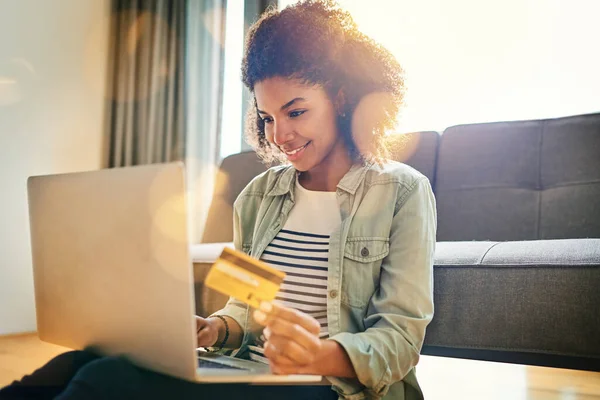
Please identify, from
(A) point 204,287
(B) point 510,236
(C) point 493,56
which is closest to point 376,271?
(A) point 204,287

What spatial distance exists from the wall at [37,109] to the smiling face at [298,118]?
221 cm

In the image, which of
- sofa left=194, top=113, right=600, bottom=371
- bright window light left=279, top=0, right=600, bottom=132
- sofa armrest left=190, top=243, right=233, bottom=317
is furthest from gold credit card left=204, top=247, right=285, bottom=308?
bright window light left=279, top=0, right=600, bottom=132

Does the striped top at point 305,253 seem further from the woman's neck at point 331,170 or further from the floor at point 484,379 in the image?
the floor at point 484,379

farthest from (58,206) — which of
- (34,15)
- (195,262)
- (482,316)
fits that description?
(34,15)

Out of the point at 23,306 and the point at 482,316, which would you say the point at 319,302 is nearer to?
the point at 482,316

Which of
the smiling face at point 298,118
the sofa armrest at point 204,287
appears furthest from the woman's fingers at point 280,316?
the sofa armrest at point 204,287

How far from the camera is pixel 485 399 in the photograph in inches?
59.6

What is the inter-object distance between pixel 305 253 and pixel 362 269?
11cm

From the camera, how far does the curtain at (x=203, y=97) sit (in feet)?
10.0

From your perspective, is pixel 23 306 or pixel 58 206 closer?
pixel 58 206

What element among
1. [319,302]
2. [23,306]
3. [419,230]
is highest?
[419,230]

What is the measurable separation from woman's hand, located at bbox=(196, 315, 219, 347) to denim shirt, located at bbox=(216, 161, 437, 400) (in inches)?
2.4

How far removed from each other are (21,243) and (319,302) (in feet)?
7.76

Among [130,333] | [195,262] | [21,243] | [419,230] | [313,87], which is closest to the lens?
[130,333]
